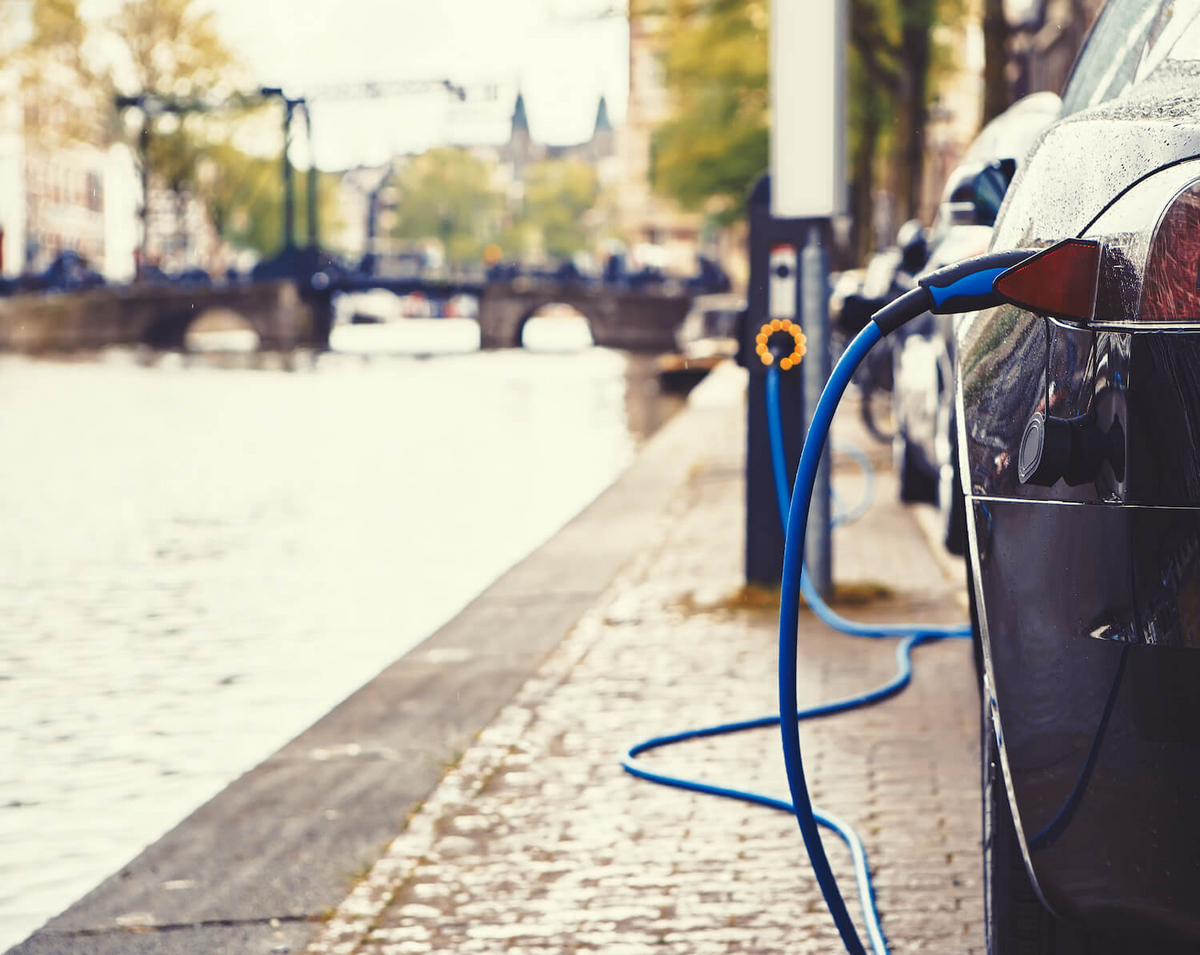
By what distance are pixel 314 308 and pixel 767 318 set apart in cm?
6418

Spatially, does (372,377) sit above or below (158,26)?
below

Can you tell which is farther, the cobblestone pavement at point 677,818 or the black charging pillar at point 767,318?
the black charging pillar at point 767,318

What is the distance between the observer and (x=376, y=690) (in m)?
6.06

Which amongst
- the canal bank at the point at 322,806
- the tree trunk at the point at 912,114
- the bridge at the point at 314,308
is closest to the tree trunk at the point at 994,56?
the tree trunk at the point at 912,114

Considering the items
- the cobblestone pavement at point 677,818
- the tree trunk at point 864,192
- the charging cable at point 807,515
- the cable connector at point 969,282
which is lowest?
the cobblestone pavement at point 677,818

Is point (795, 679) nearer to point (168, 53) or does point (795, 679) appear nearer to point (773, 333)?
point (773, 333)

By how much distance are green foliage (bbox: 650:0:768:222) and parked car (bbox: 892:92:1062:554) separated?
65.7 ft

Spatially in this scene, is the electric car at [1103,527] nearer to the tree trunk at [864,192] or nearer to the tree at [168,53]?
the tree trunk at [864,192]

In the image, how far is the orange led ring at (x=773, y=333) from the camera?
7062 millimetres

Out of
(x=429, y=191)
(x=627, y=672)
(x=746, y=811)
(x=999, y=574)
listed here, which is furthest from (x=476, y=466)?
(x=429, y=191)

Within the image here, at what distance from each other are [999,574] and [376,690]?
4030mm

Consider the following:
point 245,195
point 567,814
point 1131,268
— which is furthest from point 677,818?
Answer: point 245,195

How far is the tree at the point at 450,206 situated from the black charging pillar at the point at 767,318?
117m

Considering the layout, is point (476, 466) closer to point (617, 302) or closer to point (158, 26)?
point (158, 26)
